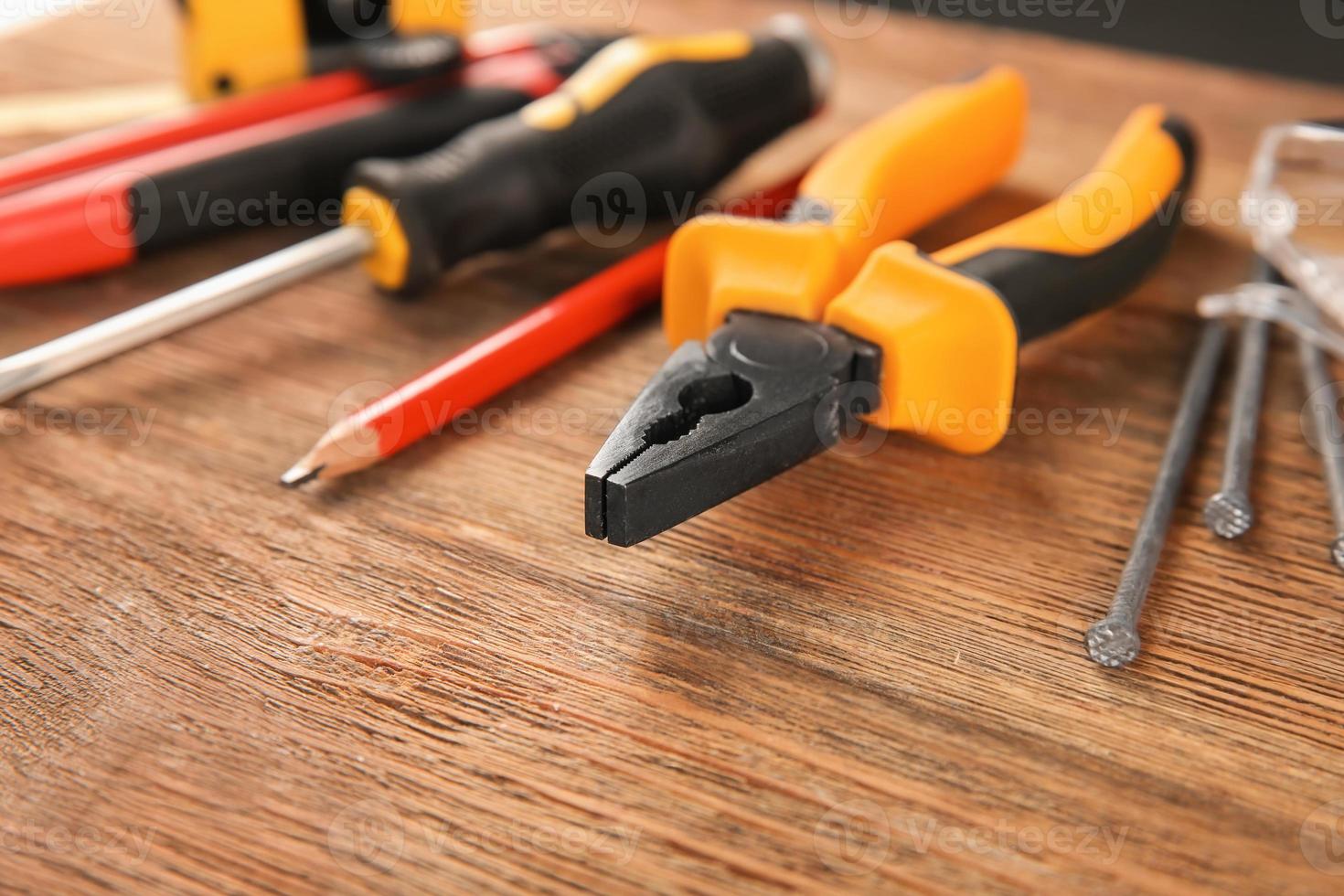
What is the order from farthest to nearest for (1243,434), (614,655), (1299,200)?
1. (1299,200)
2. (1243,434)
3. (614,655)

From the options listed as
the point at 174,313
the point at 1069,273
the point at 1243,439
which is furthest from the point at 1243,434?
the point at 174,313

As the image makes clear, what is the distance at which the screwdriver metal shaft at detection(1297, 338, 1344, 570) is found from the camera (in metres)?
0.53

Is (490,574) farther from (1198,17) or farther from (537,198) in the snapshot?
(1198,17)

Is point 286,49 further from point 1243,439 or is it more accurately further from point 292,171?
point 1243,439

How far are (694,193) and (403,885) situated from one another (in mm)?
497

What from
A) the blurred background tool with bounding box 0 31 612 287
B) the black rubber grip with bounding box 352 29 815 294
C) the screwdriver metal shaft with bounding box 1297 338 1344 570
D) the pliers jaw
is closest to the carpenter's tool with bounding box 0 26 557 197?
the blurred background tool with bounding box 0 31 612 287

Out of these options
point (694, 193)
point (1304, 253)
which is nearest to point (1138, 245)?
point (1304, 253)

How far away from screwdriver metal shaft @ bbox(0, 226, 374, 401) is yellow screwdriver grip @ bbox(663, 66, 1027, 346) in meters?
0.18

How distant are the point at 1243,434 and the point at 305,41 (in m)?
0.62

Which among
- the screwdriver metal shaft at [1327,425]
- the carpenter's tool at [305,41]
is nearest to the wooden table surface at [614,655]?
the screwdriver metal shaft at [1327,425]

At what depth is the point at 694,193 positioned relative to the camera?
2.56 feet

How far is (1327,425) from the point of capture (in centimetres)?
59

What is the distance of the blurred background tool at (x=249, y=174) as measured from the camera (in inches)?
26.3

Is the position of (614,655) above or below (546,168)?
below
